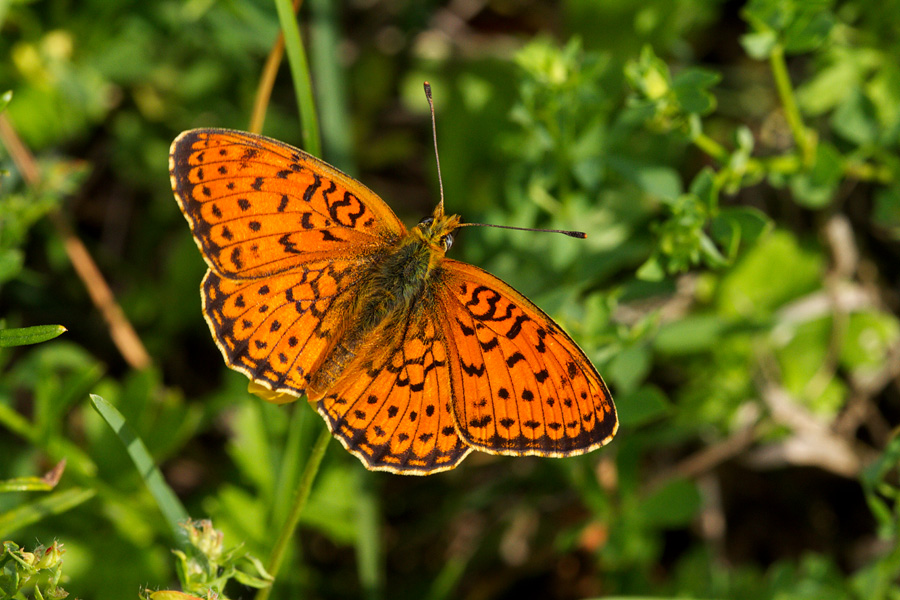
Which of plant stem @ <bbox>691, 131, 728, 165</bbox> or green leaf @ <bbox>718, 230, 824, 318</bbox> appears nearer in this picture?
plant stem @ <bbox>691, 131, 728, 165</bbox>

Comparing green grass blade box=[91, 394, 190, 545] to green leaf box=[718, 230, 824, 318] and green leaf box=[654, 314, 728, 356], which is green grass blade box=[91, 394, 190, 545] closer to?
green leaf box=[654, 314, 728, 356]

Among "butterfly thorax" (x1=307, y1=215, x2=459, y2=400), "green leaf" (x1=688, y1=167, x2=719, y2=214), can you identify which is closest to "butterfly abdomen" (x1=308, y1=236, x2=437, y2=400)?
"butterfly thorax" (x1=307, y1=215, x2=459, y2=400)

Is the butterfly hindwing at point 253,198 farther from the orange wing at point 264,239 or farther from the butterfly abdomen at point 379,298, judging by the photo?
the butterfly abdomen at point 379,298

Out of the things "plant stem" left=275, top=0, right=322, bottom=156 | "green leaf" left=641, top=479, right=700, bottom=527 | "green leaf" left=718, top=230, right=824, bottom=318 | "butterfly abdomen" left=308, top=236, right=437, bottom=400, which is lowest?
"green leaf" left=641, top=479, right=700, bottom=527

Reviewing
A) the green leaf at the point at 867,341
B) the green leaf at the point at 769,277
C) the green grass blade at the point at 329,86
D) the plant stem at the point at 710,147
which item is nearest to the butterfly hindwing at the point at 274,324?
the green grass blade at the point at 329,86

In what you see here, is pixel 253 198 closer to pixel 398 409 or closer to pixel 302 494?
pixel 398 409

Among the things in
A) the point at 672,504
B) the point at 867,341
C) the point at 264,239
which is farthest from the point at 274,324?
the point at 867,341
